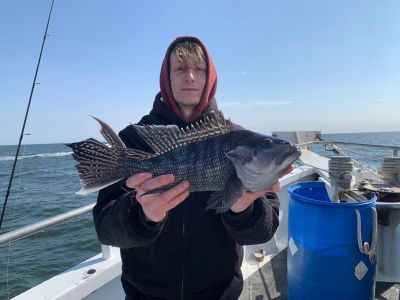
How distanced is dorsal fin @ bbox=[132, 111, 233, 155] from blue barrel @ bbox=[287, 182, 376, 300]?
1.39 meters

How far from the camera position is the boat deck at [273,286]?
144 inches

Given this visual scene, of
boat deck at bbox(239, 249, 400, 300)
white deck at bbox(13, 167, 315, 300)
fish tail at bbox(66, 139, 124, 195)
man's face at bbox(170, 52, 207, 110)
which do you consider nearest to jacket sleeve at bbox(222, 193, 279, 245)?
fish tail at bbox(66, 139, 124, 195)

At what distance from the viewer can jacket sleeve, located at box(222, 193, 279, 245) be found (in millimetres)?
2068

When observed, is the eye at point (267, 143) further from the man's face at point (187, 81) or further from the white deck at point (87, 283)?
the white deck at point (87, 283)

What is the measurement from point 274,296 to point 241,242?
220cm

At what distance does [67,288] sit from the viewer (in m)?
2.67

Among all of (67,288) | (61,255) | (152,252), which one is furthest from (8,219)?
(152,252)

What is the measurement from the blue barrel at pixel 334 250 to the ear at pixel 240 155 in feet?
4.29

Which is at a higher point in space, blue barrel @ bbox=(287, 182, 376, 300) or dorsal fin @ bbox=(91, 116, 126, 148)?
dorsal fin @ bbox=(91, 116, 126, 148)

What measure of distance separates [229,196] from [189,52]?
120cm

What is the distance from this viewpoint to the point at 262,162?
1.85 meters

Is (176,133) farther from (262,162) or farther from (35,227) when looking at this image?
(35,227)

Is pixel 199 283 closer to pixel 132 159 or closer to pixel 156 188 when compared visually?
pixel 156 188

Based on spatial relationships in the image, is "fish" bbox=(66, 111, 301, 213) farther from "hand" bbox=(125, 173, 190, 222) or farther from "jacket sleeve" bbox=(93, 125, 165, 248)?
"jacket sleeve" bbox=(93, 125, 165, 248)
